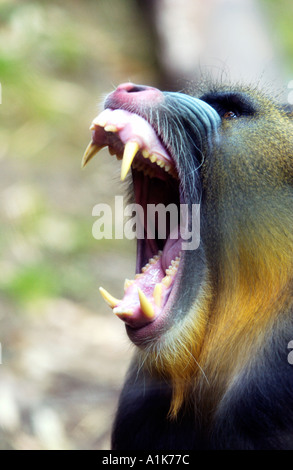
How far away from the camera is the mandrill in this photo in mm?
1971

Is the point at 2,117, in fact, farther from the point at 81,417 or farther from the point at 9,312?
the point at 81,417

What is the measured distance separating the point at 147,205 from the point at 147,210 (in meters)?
0.02

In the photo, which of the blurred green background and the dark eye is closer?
the dark eye

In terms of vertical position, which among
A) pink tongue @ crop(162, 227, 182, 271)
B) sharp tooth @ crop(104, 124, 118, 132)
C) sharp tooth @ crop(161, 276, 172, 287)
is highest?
sharp tooth @ crop(104, 124, 118, 132)

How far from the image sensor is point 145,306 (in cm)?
195

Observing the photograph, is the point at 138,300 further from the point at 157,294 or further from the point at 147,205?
the point at 147,205

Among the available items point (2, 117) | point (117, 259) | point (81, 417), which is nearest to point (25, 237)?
point (117, 259)

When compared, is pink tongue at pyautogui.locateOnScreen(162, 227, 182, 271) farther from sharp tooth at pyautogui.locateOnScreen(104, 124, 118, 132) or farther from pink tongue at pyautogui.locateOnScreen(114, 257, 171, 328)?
sharp tooth at pyautogui.locateOnScreen(104, 124, 118, 132)

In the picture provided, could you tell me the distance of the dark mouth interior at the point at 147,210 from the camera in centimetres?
199

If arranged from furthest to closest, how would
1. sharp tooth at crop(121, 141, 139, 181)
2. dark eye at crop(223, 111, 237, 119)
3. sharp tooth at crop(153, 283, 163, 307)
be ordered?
dark eye at crop(223, 111, 237, 119)
sharp tooth at crop(153, 283, 163, 307)
sharp tooth at crop(121, 141, 139, 181)

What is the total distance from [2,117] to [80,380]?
2.42m

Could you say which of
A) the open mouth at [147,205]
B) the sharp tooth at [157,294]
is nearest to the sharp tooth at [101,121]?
the open mouth at [147,205]

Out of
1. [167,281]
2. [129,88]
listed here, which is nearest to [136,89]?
[129,88]

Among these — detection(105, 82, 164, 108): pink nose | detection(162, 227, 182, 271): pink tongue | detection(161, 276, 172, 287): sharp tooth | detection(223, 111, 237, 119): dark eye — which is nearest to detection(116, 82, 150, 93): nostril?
detection(105, 82, 164, 108): pink nose
